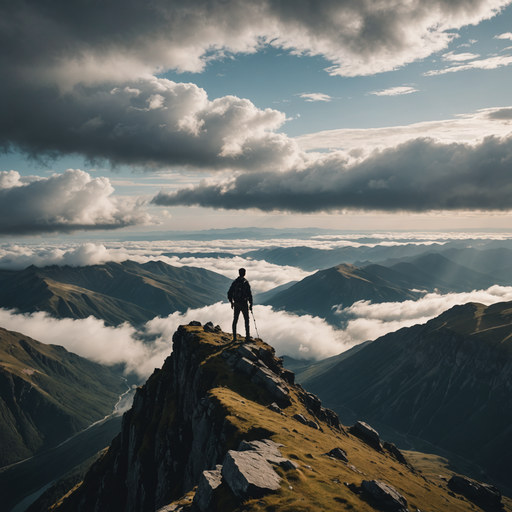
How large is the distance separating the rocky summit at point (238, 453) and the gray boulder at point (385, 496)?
0.09 meters

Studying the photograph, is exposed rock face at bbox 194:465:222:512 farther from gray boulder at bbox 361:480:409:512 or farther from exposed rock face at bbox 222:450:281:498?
gray boulder at bbox 361:480:409:512

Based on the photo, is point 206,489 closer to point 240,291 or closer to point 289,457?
point 289,457

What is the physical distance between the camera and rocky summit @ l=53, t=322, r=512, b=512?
106ft

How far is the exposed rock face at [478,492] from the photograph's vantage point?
104 metres

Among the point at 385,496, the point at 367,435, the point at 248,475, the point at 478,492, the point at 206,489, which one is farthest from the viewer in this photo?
the point at 367,435

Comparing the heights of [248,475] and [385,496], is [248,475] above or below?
above

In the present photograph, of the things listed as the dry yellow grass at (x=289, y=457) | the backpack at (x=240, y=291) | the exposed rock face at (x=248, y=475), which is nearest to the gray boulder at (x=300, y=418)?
the dry yellow grass at (x=289, y=457)

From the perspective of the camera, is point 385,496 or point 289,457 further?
point 289,457

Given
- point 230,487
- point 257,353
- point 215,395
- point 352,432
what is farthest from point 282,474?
point 352,432

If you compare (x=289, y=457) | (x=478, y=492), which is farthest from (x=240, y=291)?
(x=478, y=492)

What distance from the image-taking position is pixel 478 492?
106438 mm

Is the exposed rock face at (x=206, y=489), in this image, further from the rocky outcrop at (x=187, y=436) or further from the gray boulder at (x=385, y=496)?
the gray boulder at (x=385, y=496)

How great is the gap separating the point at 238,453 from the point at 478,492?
11718 cm

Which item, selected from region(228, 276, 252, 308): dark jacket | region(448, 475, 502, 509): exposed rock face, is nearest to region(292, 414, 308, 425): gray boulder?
region(228, 276, 252, 308): dark jacket
